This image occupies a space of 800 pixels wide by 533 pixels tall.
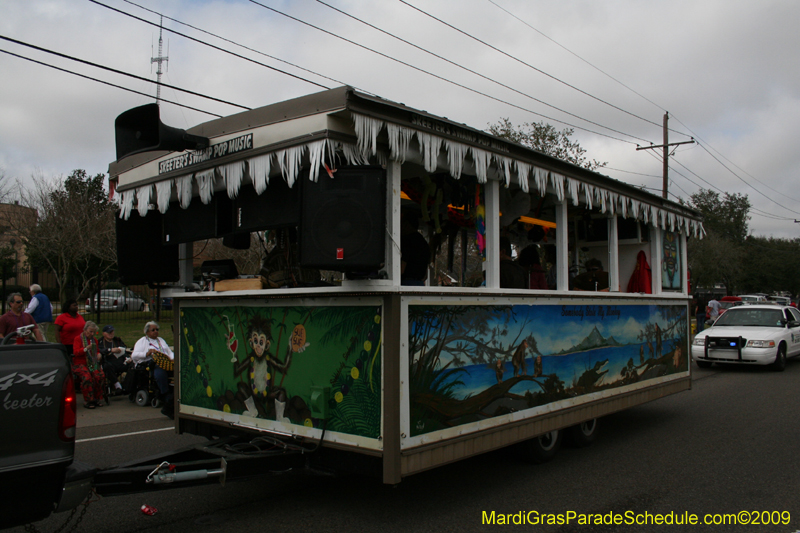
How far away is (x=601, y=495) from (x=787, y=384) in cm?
933

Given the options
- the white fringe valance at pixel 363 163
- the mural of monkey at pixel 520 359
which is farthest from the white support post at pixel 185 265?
the mural of monkey at pixel 520 359

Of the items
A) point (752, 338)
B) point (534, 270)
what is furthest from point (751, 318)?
point (534, 270)

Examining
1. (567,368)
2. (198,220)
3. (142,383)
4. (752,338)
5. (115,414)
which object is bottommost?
(115,414)

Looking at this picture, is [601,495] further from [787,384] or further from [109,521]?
[787,384]

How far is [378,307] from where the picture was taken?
438 centimetres

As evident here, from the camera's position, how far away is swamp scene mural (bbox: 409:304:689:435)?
4.56m

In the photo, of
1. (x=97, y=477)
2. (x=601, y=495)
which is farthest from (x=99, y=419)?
(x=601, y=495)

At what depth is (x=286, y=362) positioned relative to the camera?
16.4 feet

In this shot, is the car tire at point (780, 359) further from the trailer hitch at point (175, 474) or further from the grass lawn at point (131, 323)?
the grass lawn at point (131, 323)

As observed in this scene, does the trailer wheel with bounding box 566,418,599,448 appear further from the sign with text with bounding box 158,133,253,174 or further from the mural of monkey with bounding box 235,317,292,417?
the sign with text with bounding box 158,133,253,174

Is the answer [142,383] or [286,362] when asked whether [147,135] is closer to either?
[286,362]

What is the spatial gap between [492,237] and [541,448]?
7.56ft

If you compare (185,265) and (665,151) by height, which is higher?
(665,151)

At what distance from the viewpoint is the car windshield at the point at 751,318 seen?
15828 millimetres
